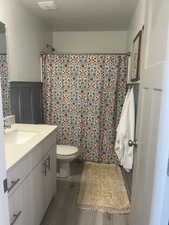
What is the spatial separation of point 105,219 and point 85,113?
1520mm

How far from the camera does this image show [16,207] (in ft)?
3.67

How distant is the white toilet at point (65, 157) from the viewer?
90.2 inches

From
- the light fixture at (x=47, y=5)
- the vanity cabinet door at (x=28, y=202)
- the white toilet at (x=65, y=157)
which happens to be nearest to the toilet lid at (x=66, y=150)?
the white toilet at (x=65, y=157)

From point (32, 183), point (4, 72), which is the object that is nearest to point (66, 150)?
point (32, 183)

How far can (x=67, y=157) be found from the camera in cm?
229

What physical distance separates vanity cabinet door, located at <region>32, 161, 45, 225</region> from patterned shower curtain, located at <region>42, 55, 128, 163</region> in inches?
53.7

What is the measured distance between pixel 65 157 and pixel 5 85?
115 cm

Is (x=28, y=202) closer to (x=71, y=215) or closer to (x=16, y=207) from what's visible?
(x=16, y=207)

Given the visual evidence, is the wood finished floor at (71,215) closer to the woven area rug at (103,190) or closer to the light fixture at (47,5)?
the woven area rug at (103,190)

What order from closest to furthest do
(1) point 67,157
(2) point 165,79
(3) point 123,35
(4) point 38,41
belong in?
(2) point 165,79, (1) point 67,157, (4) point 38,41, (3) point 123,35

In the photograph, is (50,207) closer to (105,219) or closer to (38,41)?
(105,219)

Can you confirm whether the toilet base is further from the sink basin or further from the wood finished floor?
the sink basin

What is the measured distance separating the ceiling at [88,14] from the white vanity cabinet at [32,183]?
157 centimetres

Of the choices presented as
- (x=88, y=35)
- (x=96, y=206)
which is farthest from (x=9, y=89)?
(x=88, y=35)
